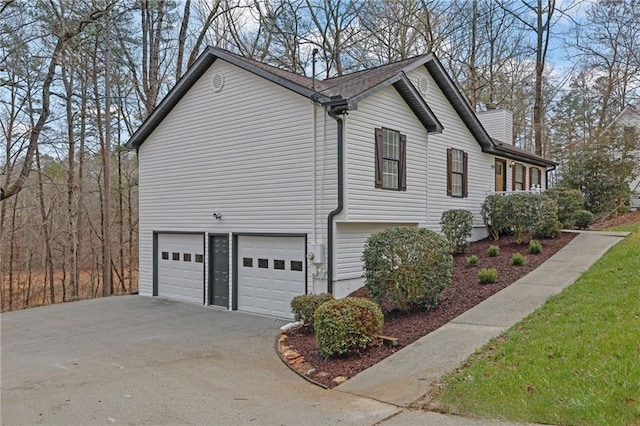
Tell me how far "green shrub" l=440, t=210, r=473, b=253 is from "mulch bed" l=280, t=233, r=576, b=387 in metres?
0.42

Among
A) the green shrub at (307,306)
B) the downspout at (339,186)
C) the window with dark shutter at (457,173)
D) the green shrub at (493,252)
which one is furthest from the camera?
the window with dark shutter at (457,173)

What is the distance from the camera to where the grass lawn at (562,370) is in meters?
4.16

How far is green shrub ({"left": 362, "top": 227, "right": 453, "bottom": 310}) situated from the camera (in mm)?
7977

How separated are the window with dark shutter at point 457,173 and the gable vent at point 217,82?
6993mm

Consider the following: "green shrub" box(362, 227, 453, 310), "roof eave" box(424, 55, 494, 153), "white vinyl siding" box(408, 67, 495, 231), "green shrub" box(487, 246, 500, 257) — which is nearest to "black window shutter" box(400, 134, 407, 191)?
"white vinyl siding" box(408, 67, 495, 231)

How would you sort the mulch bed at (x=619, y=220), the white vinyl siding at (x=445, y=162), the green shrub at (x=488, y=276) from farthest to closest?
the mulch bed at (x=619, y=220), the white vinyl siding at (x=445, y=162), the green shrub at (x=488, y=276)

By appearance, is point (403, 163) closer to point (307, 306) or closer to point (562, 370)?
point (307, 306)

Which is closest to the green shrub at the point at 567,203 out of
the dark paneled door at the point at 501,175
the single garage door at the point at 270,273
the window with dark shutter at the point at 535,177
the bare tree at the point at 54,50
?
the dark paneled door at the point at 501,175

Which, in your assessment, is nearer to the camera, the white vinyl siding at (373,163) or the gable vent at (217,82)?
the white vinyl siding at (373,163)

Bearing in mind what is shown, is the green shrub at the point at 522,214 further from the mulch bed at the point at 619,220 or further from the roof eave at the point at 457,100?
the mulch bed at the point at 619,220

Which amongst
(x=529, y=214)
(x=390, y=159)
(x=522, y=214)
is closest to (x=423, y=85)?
(x=390, y=159)

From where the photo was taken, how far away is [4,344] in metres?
8.73

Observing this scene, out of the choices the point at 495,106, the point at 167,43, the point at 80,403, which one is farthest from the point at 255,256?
the point at 495,106

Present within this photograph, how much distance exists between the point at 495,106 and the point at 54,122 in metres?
21.3
